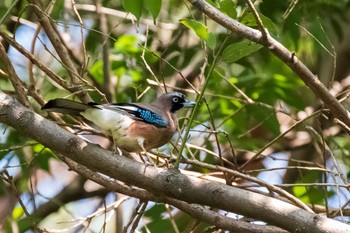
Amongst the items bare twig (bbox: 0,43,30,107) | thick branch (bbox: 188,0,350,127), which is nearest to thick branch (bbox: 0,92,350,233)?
bare twig (bbox: 0,43,30,107)

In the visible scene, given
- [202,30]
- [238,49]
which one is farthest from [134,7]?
[238,49]

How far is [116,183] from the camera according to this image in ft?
13.3

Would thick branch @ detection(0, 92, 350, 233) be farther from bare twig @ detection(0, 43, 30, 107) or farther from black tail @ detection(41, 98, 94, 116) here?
black tail @ detection(41, 98, 94, 116)

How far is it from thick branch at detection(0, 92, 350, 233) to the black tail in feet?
1.34

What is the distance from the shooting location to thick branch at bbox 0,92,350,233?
3.17 metres

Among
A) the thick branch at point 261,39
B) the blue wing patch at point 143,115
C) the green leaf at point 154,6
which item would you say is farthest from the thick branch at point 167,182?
the blue wing patch at point 143,115

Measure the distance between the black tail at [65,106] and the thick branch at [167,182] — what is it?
1.34ft

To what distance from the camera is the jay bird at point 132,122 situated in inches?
170

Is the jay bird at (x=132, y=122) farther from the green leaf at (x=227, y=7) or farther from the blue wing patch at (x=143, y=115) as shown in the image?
the green leaf at (x=227, y=7)

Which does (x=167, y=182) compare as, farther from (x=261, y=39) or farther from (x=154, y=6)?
(x=154, y=6)

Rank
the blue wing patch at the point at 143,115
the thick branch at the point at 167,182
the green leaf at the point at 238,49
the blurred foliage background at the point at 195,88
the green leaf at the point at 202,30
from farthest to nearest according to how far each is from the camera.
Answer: the blurred foliage background at the point at 195,88 < the blue wing patch at the point at 143,115 < the green leaf at the point at 238,49 < the green leaf at the point at 202,30 < the thick branch at the point at 167,182

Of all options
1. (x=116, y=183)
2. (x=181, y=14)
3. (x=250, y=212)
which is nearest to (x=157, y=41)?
(x=181, y=14)

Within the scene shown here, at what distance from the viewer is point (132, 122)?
4684 millimetres

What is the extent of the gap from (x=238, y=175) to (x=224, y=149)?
2674 millimetres
